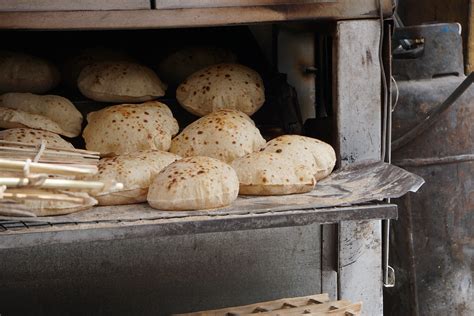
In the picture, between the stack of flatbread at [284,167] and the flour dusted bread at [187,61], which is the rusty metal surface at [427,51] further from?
the stack of flatbread at [284,167]

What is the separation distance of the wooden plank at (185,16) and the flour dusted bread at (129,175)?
0.50m

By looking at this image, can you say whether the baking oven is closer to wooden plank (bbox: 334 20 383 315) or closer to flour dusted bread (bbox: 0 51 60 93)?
wooden plank (bbox: 334 20 383 315)

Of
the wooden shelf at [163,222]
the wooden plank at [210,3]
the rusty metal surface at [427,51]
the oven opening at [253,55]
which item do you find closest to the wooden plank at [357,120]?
the oven opening at [253,55]

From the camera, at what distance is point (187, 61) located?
4.05 meters

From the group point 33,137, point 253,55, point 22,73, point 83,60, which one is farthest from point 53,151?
point 253,55

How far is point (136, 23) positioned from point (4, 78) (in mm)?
769

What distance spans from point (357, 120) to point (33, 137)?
1283 mm

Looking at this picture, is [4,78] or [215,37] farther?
[215,37]

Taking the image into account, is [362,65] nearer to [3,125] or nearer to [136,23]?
[136,23]

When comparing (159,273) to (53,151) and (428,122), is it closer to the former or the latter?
(53,151)

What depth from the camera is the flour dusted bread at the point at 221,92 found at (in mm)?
3742

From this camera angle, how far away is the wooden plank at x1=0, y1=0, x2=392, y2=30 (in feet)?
10.7

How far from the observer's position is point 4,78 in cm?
378

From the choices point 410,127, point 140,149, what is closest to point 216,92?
point 140,149
